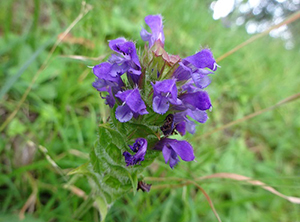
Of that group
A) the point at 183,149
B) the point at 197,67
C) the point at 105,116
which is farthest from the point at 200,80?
the point at 105,116

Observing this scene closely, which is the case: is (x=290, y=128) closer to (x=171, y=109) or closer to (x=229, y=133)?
(x=229, y=133)

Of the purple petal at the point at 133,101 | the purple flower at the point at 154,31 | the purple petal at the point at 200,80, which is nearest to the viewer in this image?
the purple petal at the point at 133,101

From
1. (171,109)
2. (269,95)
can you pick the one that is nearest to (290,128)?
(269,95)

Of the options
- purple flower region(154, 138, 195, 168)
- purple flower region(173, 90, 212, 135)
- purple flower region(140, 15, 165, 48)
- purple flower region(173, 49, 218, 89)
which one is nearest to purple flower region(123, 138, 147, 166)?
purple flower region(154, 138, 195, 168)

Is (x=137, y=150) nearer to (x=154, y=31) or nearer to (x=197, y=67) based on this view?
(x=197, y=67)

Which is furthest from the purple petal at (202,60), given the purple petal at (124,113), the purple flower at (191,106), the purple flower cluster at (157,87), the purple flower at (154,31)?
the purple petal at (124,113)

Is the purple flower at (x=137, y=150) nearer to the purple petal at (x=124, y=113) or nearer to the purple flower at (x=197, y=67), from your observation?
the purple petal at (x=124, y=113)

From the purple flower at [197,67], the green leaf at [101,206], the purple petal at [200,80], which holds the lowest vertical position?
the green leaf at [101,206]
